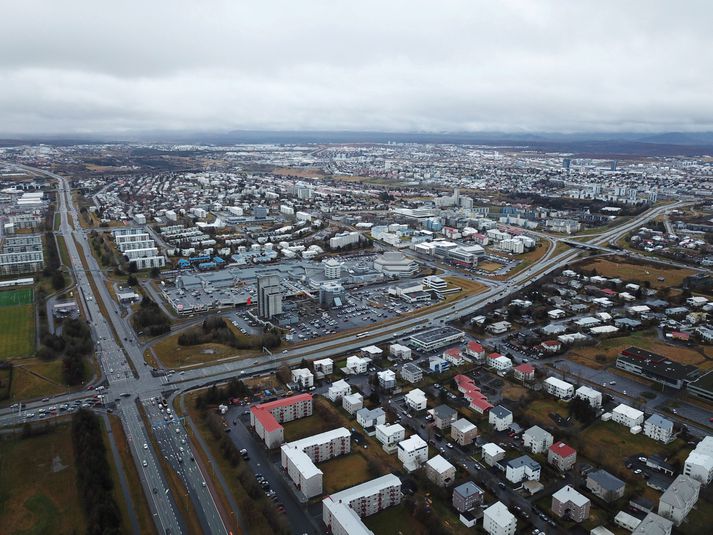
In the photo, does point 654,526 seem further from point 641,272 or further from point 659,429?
point 641,272

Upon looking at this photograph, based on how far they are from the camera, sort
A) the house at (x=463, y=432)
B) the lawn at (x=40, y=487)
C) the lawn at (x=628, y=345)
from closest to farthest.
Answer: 1. the lawn at (x=40, y=487)
2. the house at (x=463, y=432)
3. the lawn at (x=628, y=345)

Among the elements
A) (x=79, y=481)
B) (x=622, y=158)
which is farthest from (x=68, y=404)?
(x=622, y=158)

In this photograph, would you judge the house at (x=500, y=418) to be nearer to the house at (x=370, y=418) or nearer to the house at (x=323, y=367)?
the house at (x=370, y=418)

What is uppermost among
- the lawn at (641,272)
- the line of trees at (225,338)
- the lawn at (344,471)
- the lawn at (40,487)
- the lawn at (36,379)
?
the lawn at (641,272)

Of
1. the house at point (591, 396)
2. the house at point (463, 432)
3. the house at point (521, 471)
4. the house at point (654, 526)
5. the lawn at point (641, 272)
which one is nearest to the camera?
the house at point (654, 526)

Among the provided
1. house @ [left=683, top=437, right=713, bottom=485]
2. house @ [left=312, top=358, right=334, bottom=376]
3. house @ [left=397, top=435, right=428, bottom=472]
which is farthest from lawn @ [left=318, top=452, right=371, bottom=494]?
house @ [left=683, top=437, right=713, bottom=485]

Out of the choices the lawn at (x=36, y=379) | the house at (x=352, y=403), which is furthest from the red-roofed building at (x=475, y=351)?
the lawn at (x=36, y=379)
